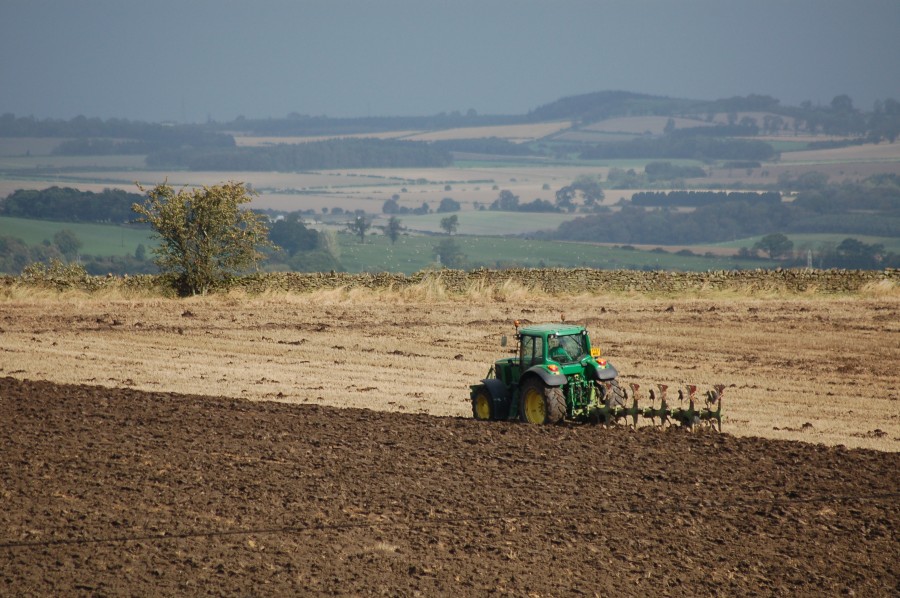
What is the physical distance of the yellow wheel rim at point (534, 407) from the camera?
18.6 meters

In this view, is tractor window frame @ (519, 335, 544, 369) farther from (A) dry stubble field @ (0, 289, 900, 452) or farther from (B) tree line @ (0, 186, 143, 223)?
A: (B) tree line @ (0, 186, 143, 223)

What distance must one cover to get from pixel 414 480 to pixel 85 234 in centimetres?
7712

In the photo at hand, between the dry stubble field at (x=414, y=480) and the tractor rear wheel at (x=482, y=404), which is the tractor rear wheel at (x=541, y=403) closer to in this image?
the dry stubble field at (x=414, y=480)

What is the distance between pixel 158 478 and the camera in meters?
15.1

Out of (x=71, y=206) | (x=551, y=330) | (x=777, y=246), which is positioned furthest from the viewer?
(x=777, y=246)

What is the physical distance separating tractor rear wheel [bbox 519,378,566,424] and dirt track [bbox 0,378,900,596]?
0.90 feet

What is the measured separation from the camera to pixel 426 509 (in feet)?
45.6

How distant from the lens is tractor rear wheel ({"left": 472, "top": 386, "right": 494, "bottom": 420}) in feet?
63.6

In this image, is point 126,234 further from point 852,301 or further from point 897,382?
point 897,382

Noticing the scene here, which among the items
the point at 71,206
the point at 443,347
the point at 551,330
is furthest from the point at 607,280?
the point at 71,206

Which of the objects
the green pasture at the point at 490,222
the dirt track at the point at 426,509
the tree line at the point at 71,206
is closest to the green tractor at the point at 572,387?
the dirt track at the point at 426,509

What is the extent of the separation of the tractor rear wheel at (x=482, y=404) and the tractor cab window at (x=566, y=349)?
157 centimetres

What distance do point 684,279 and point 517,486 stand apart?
87.4ft

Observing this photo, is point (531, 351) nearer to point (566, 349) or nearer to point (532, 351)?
point (532, 351)
